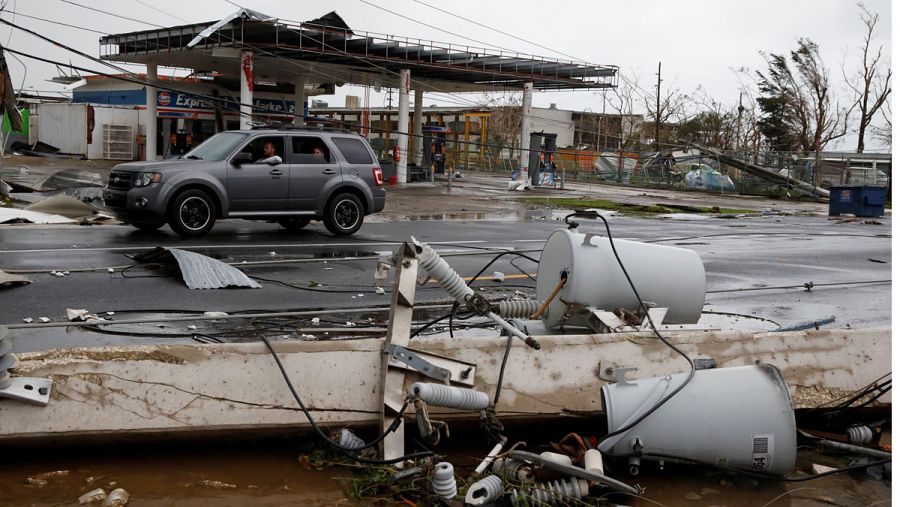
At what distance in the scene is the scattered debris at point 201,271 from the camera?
9.71 m

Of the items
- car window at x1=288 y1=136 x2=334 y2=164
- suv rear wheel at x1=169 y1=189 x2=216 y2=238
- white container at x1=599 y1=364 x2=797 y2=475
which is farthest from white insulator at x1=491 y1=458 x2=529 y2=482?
car window at x1=288 y1=136 x2=334 y2=164

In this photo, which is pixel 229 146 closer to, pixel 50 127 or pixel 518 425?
pixel 518 425

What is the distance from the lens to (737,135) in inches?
2534

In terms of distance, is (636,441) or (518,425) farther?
(518,425)

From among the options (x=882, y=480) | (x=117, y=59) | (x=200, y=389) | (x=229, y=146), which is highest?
(x=117, y=59)

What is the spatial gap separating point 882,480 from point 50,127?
46.9m

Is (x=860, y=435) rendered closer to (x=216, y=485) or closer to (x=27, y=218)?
(x=216, y=485)

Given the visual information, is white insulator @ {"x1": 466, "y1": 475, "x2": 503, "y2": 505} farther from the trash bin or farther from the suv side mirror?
the trash bin

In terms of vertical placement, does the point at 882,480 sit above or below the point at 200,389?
below

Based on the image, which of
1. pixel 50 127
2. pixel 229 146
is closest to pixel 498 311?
pixel 229 146

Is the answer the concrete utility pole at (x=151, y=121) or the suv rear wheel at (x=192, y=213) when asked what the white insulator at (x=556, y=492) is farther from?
the concrete utility pole at (x=151, y=121)

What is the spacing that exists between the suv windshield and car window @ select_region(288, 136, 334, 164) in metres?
0.84

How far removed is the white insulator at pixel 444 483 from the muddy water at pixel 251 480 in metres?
0.37

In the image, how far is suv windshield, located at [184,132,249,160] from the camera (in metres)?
15.2
